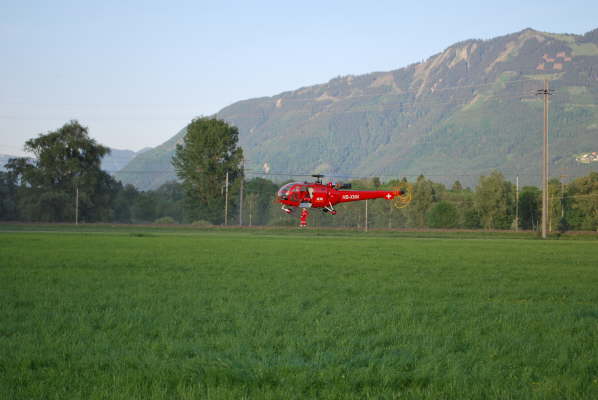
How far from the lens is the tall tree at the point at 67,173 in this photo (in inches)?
4301

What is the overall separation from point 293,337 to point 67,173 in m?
110

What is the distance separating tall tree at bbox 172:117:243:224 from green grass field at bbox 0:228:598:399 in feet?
300

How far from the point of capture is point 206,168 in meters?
112

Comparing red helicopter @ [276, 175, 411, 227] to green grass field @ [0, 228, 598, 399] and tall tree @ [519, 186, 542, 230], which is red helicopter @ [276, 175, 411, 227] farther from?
tall tree @ [519, 186, 542, 230]

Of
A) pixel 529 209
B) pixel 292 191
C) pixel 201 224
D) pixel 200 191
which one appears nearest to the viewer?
pixel 292 191

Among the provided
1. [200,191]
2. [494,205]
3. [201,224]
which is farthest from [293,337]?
[494,205]

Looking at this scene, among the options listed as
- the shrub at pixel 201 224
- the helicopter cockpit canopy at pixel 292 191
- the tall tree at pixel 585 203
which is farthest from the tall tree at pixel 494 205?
the helicopter cockpit canopy at pixel 292 191

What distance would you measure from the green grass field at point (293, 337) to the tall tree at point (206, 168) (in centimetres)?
9138

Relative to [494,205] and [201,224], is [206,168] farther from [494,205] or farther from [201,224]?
[494,205]

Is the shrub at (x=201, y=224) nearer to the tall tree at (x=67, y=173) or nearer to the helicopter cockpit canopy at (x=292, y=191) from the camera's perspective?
the tall tree at (x=67, y=173)

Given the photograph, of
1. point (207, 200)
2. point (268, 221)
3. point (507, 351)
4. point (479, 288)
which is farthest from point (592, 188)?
point (507, 351)

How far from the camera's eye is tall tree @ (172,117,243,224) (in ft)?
369

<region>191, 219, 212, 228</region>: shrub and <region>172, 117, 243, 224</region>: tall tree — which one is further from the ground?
<region>172, 117, 243, 224</region>: tall tree

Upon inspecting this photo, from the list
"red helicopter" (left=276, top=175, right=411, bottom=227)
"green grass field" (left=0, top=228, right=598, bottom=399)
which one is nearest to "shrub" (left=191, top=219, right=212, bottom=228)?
"red helicopter" (left=276, top=175, right=411, bottom=227)
